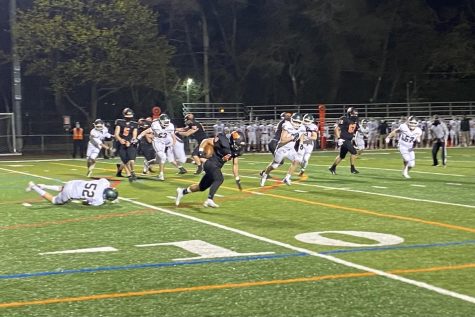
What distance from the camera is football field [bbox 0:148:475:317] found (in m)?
5.97

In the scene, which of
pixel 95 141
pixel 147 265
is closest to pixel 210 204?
pixel 147 265

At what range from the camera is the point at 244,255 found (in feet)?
26.4

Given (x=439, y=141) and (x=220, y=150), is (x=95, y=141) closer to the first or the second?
(x=220, y=150)

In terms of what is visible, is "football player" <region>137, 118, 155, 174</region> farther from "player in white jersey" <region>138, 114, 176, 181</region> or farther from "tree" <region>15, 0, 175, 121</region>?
"tree" <region>15, 0, 175, 121</region>

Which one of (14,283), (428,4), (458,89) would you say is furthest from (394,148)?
(14,283)

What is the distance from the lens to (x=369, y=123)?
39.6 meters

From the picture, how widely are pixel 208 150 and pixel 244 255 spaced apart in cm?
431

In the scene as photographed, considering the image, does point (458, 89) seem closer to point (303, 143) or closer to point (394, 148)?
point (394, 148)

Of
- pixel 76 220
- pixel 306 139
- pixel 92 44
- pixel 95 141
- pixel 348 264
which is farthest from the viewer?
pixel 92 44

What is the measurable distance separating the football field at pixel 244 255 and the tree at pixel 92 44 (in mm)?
26625

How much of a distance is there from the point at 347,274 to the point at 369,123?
109 ft

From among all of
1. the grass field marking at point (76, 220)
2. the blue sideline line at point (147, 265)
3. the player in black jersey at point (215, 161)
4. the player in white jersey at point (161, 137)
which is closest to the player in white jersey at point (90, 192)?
the grass field marking at point (76, 220)

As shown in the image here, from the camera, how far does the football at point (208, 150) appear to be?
12.1m

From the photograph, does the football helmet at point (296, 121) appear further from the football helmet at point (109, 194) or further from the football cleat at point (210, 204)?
the football helmet at point (109, 194)
